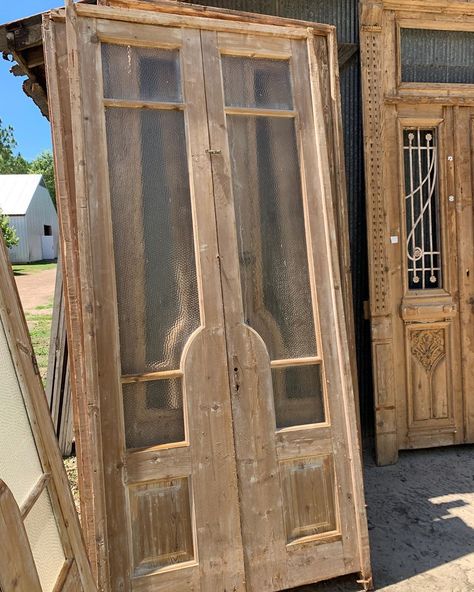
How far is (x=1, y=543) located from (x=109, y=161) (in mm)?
1820

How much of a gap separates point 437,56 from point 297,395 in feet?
10.3

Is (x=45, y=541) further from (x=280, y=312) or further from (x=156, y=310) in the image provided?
(x=280, y=312)

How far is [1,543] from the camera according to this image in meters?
1.23

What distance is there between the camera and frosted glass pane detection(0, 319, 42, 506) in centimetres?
143

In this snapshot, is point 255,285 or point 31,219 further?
point 31,219

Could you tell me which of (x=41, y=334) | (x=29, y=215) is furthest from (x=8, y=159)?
(x=41, y=334)

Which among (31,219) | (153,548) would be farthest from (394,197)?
(31,219)

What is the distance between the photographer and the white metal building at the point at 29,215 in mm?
30078

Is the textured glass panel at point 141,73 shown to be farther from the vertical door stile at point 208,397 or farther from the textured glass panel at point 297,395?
the textured glass panel at point 297,395

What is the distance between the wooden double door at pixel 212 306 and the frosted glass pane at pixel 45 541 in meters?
0.72

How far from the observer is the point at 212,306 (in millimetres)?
2578

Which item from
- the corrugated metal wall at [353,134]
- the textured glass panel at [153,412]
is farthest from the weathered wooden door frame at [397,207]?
the textured glass panel at [153,412]

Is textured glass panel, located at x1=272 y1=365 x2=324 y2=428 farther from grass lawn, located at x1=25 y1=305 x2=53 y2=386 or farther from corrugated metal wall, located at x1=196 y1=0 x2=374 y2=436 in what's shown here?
grass lawn, located at x1=25 y1=305 x2=53 y2=386

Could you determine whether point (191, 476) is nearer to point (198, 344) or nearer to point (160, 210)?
point (198, 344)
